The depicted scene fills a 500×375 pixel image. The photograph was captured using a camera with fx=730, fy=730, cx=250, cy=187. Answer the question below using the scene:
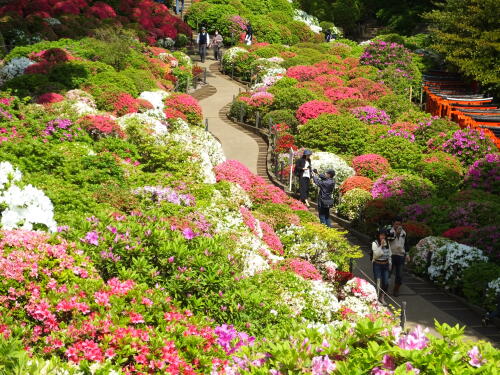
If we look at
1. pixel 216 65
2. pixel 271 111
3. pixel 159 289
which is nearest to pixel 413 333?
pixel 159 289

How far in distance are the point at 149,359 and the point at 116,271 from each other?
211 cm

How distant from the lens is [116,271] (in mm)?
8820

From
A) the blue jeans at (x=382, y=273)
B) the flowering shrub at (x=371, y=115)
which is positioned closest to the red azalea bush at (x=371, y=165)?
the flowering shrub at (x=371, y=115)

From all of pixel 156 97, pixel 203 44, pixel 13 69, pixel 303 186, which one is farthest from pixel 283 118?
pixel 203 44

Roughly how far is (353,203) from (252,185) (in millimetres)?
3172

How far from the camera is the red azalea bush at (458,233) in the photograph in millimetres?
16594

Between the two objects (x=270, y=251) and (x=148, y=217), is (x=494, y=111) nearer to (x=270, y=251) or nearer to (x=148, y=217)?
(x=270, y=251)

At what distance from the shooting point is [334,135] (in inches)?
934

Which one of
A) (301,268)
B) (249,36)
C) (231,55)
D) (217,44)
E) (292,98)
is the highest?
(301,268)

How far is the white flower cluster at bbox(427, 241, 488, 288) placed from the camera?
14.8 metres

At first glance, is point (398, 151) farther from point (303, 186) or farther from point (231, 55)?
point (231, 55)

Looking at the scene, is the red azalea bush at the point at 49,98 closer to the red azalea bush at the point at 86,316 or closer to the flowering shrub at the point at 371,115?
the red azalea bush at the point at 86,316

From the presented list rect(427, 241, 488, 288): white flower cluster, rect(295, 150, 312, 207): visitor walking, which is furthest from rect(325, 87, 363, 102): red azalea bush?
rect(427, 241, 488, 288): white flower cluster

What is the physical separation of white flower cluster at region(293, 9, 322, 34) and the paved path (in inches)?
627
